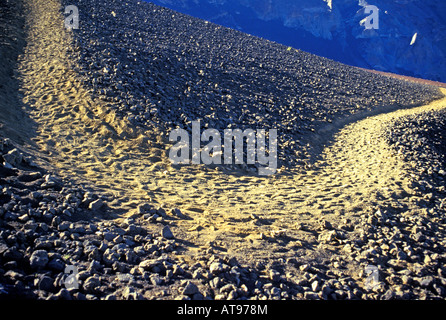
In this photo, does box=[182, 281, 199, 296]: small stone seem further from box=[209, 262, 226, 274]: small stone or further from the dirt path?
the dirt path

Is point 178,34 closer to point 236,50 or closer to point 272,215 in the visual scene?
point 236,50

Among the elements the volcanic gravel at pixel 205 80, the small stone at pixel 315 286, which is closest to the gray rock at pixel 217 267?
the small stone at pixel 315 286

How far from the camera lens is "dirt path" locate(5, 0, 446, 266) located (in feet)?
14.8

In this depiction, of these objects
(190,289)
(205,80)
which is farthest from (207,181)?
(205,80)

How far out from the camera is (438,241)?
4.78 m

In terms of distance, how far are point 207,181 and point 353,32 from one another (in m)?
87.5

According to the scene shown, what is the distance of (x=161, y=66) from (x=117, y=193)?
7911 millimetres

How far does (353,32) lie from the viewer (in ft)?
255

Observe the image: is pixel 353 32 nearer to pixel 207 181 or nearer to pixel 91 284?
pixel 207 181

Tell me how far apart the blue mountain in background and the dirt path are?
226 feet

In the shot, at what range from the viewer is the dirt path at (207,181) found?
14.8ft

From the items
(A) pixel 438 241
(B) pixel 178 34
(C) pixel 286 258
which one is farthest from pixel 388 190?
(B) pixel 178 34

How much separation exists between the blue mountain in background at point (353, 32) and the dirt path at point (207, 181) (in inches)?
2716
